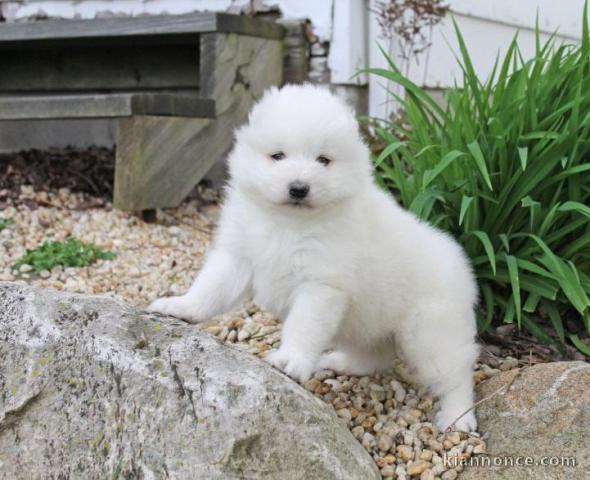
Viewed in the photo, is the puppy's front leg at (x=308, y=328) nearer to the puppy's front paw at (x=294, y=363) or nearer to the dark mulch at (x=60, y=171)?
the puppy's front paw at (x=294, y=363)

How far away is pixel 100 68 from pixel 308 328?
446 centimetres

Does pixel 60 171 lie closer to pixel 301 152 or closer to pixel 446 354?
pixel 301 152

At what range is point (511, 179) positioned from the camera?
328 centimetres

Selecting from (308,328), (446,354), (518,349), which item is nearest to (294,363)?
(308,328)

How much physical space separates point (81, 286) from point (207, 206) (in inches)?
65.8

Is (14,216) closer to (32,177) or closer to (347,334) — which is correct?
(32,177)

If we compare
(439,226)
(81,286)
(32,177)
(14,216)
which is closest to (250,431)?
(439,226)

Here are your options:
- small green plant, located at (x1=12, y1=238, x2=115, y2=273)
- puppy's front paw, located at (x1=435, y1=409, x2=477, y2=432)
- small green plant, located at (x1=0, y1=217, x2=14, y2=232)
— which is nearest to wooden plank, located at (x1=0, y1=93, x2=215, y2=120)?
small green plant, located at (x1=0, y1=217, x2=14, y2=232)

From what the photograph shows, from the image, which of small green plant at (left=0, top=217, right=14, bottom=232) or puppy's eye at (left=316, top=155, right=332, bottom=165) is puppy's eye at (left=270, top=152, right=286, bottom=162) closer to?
puppy's eye at (left=316, top=155, right=332, bottom=165)

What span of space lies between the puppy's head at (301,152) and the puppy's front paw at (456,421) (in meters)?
0.92

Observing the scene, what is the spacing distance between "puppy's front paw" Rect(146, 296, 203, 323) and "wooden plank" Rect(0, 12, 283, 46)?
285 centimetres

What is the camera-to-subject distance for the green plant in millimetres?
3203

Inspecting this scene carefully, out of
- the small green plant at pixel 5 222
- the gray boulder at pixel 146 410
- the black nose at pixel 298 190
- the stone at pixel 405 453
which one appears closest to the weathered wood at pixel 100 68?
the small green plant at pixel 5 222

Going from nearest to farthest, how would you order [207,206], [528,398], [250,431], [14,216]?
[250,431] < [528,398] < [14,216] < [207,206]
